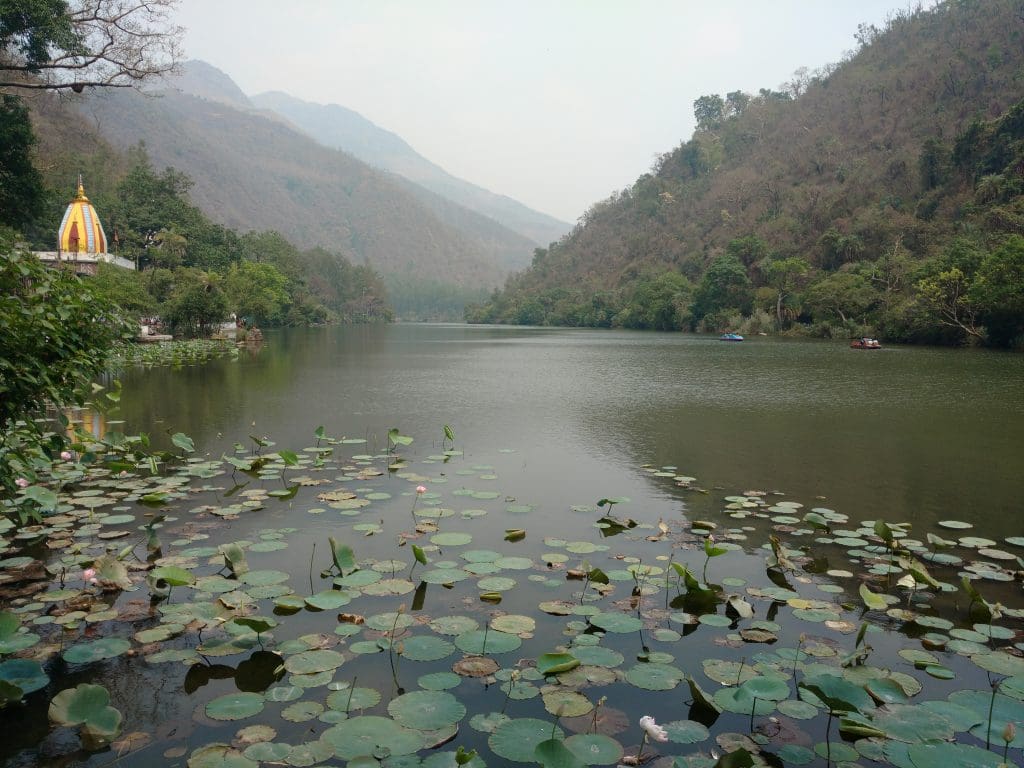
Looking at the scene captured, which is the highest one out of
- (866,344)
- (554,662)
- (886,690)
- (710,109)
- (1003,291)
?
(710,109)

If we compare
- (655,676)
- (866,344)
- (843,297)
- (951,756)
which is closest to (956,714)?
(951,756)

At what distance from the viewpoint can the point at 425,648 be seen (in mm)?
4355

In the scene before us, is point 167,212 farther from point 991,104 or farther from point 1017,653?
point 991,104

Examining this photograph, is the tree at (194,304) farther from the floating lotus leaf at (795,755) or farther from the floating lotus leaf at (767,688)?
the floating lotus leaf at (795,755)

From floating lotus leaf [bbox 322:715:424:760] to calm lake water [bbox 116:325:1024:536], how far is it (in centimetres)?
481

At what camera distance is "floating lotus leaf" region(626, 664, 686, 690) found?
3982 mm

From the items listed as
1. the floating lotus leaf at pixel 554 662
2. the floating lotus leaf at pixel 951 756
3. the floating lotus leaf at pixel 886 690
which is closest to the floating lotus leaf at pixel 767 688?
the floating lotus leaf at pixel 886 690

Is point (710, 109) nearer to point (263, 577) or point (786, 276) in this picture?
point (786, 276)

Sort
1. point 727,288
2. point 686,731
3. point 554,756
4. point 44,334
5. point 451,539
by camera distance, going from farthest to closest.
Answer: point 727,288 → point 451,539 → point 44,334 → point 686,731 → point 554,756

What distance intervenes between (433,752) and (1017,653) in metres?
4.15

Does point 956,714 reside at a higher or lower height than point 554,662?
lower

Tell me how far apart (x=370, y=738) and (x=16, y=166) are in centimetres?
2442

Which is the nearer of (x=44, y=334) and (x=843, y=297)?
(x=44, y=334)

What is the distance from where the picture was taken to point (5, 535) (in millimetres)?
6301
